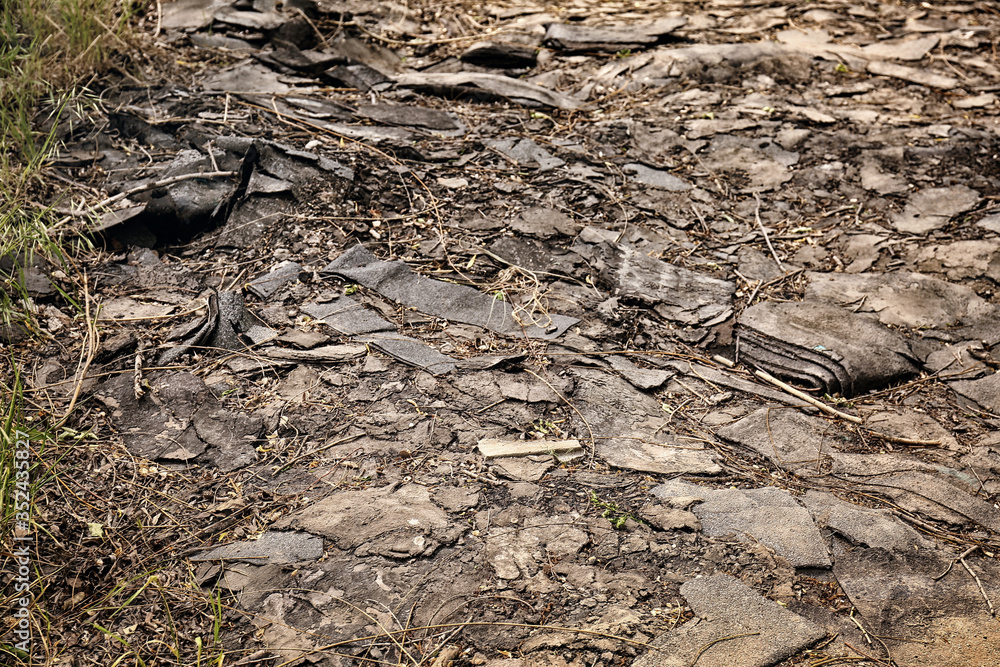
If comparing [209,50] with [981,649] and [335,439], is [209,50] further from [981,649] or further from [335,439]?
[981,649]

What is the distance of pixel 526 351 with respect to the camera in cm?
275

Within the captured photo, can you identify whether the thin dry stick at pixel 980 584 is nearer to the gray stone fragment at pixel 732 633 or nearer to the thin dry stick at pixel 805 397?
the gray stone fragment at pixel 732 633

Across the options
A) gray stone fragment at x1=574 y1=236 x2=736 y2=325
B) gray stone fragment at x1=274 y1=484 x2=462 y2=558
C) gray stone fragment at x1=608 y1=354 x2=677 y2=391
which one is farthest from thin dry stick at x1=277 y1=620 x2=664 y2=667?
gray stone fragment at x1=574 y1=236 x2=736 y2=325

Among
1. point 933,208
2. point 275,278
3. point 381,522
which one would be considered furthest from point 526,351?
point 933,208

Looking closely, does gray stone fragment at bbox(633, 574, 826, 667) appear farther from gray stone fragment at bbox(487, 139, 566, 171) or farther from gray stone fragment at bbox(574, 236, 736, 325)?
gray stone fragment at bbox(487, 139, 566, 171)

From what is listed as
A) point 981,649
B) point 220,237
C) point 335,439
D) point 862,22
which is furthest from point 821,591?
point 862,22

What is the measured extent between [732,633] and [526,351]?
52.6 inches

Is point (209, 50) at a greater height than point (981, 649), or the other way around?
point (209, 50)

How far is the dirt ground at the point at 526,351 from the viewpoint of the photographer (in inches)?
71.2

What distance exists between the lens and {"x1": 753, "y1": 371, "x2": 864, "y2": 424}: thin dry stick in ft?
8.45

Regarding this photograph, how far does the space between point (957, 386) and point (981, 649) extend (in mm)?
1345

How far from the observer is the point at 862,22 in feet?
17.5

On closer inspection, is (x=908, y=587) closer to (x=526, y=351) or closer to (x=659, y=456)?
(x=659, y=456)

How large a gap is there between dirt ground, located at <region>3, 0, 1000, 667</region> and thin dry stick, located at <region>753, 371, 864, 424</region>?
25 mm
